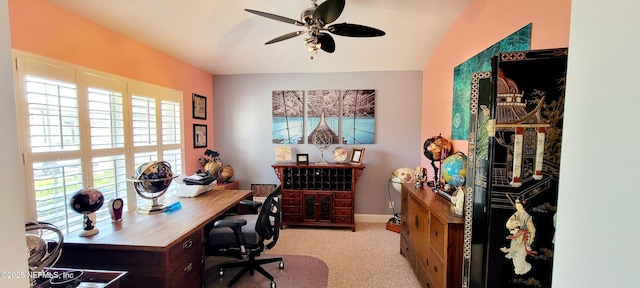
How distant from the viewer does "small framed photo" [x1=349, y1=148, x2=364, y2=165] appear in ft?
12.2

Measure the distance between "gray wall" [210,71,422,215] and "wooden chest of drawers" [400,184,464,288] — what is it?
112 centimetres

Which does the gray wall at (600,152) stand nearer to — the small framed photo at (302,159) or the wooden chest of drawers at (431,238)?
the wooden chest of drawers at (431,238)

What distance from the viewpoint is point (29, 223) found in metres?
1.20

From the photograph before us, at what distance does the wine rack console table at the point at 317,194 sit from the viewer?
3668 millimetres

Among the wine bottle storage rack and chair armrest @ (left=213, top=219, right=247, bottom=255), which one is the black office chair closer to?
chair armrest @ (left=213, top=219, right=247, bottom=255)

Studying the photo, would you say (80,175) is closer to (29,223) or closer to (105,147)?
(105,147)

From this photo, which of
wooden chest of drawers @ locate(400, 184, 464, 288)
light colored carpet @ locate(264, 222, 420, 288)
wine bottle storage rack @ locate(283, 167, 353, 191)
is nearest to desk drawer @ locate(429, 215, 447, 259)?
wooden chest of drawers @ locate(400, 184, 464, 288)

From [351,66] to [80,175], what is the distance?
3.42m

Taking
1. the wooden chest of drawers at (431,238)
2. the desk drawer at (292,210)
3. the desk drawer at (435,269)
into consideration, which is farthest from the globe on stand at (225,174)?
the desk drawer at (435,269)

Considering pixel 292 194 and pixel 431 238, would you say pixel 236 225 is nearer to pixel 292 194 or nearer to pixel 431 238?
pixel 292 194

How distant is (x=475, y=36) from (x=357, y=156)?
2.13m

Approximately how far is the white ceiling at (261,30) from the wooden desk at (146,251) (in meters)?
1.83

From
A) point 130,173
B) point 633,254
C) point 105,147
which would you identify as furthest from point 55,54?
point 633,254

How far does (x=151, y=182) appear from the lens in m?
2.24
